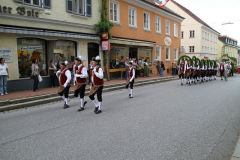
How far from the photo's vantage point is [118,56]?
1823cm

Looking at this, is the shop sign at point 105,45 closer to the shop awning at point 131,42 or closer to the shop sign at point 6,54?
the shop awning at point 131,42

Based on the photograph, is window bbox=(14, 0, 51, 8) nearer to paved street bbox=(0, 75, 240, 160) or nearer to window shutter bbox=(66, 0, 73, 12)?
window shutter bbox=(66, 0, 73, 12)

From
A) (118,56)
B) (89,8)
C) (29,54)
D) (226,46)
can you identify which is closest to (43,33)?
(29,54)

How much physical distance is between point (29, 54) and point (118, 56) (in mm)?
8109

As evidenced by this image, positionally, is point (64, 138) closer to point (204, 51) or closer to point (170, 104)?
point (170, 104)

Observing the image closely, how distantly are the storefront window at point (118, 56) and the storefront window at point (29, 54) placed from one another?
20.5ft

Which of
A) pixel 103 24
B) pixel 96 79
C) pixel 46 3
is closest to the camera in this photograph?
pixel 96 79

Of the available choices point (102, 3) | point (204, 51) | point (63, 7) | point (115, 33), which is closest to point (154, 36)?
point (115, 33)

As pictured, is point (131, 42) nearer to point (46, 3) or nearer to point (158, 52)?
point (158, 52)

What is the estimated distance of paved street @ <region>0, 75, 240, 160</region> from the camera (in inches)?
159

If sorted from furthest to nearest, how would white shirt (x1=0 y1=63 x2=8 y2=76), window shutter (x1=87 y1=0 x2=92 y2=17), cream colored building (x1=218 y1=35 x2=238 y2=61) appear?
cream colored building (x1=218 y1=35 x2=238 y2=61), window shutter (x1=87 y1=0 x2=92 y2=17), white shirt (x1=0 y1=63 x2=8 y2=76)

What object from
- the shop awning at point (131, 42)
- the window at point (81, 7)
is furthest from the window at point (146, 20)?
the window at point (81, 7)

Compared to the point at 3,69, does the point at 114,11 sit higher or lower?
higher

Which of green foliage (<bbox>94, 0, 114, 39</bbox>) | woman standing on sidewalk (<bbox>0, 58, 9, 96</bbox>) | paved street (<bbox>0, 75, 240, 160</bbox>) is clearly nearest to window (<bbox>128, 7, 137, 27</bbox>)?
green foliage (<bbox>94, 0, 114, 39</bbox>)
